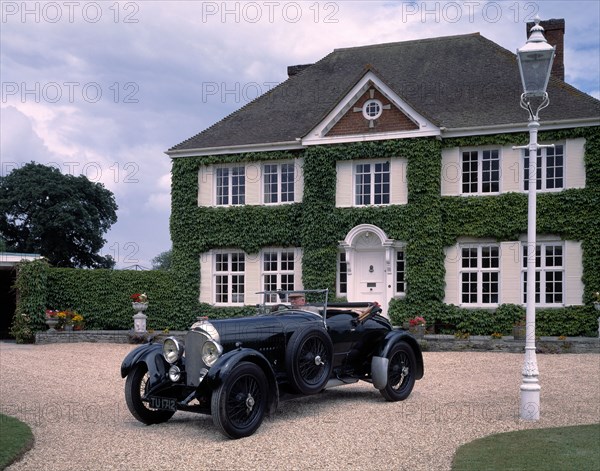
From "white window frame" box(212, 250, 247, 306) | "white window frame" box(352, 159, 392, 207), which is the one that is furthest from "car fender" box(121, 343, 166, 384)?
"white window frame" box(212, 250, 247, 306)

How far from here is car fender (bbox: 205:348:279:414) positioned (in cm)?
Result: 812

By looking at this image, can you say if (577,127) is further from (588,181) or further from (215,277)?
(215,277)

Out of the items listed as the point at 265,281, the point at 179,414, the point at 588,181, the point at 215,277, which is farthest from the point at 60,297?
the point at 588,181

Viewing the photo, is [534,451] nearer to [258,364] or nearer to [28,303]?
[258,364]

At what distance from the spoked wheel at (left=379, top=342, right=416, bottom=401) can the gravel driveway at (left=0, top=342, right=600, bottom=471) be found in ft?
0.66

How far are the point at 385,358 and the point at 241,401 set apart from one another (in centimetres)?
282

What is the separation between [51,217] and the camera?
4791 centimetres

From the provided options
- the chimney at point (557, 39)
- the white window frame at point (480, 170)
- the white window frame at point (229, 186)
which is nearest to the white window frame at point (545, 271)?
the white window frame at point (480, 170)

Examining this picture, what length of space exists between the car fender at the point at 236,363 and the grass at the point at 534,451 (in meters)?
2.35

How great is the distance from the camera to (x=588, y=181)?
20.4 meters

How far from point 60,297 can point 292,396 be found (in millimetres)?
16095

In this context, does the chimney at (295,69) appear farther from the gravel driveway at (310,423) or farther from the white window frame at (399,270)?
the gravel driveway at (310,423)

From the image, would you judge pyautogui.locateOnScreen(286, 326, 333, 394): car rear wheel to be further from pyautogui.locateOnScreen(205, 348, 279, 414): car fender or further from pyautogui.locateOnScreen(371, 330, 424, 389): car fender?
pyautogui.locateOnScreen(371, 330, 424, 389): car fender

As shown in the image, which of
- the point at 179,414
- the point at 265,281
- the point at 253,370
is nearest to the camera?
the point at 253,370
